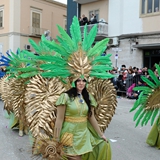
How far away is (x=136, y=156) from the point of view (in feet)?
13.1

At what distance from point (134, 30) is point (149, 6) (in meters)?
1.46

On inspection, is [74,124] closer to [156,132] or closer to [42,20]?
[156,132]

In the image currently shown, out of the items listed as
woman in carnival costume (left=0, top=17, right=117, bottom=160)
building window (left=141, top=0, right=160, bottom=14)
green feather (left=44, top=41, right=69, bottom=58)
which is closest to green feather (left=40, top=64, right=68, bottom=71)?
woman in carnival costume (left=0, top=17, right=117, bottom=160)

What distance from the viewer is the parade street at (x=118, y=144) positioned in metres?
3.98

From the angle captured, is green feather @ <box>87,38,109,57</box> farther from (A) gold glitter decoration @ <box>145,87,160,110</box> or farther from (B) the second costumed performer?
(A) gold glitter decoration @ <box>145,87,160,110</box>

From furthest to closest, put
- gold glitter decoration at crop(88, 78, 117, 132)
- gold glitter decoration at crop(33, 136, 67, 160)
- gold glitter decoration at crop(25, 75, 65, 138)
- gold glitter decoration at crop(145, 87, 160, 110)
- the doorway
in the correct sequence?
the doorway, gold glitter decoration at crop(145, 87, 160, 110), gold glitter decoration at crop(88, 78, 117, 132), gold glitter decoration at crop(25, 75, 65, 138), gold glitter decoration at crop(33, 136, 67, 160)

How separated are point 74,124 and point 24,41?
2099 cm

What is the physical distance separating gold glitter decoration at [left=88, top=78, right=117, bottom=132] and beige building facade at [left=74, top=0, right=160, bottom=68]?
Answer: 376 inches

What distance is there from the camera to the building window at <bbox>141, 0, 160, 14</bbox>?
1337cm

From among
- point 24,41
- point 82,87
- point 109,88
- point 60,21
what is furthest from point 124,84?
point 60,21

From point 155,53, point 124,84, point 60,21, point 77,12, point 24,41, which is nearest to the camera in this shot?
point 124,84

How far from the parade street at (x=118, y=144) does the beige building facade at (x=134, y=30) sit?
24.7 ft

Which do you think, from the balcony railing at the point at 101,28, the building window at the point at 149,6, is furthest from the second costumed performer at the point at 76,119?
the balcony railing at the point at 101,28

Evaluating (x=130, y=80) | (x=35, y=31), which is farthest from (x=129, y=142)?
(x=35, y=31)
